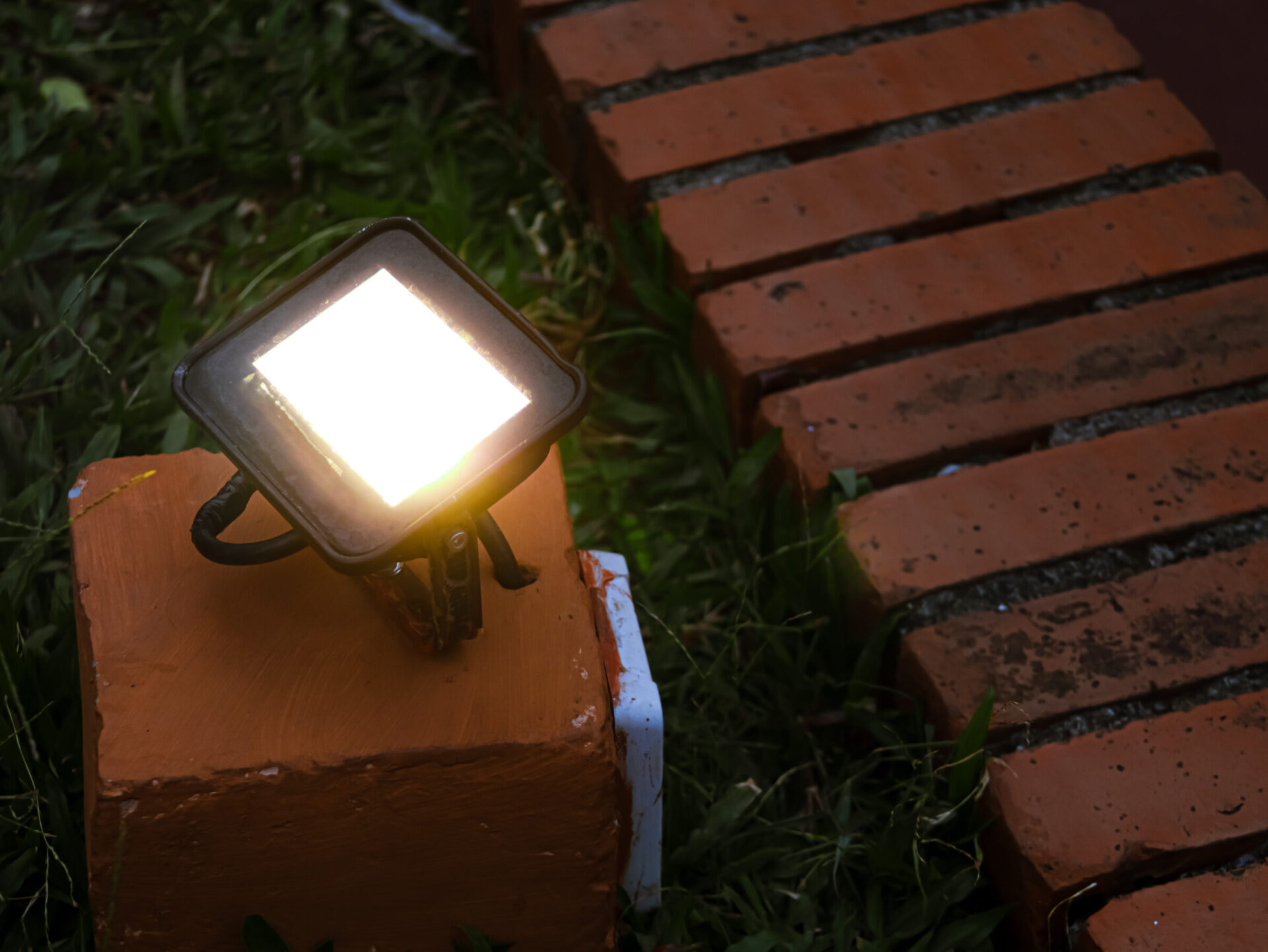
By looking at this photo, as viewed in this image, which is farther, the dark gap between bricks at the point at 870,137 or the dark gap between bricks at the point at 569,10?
the dark gap between bricks at the point at 569,10

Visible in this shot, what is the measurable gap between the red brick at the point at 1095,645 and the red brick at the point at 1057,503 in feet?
0.20

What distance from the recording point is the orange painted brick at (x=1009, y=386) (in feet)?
5.50

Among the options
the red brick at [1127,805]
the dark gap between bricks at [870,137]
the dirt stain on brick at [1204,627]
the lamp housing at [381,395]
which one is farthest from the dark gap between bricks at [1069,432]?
the lamp housing at [381,395]

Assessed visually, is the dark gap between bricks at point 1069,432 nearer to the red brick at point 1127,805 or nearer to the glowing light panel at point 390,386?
the red brick at point 1127,805

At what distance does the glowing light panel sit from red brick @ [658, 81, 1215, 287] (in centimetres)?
69

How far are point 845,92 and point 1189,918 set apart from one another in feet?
4.07

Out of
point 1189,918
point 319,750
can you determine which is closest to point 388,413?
point 319,750

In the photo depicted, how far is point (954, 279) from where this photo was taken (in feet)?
5.86

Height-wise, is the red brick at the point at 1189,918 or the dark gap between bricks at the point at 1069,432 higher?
the dark gap between bricks at the point at 1069,432

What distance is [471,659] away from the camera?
126 centimetres

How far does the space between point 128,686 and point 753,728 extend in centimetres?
80

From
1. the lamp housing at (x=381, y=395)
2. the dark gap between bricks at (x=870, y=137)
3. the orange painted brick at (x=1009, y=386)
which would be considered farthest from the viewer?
the dark gap between bricks at (x=870, y=137)

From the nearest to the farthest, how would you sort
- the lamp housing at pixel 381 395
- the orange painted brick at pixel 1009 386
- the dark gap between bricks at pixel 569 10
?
the lamp housing at pixel 381 395 < the orange painted brick at pixel 1009 386 < the dark gap between bricks at pixel 569 10

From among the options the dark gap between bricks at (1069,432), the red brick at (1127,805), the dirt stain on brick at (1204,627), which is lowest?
the red brick at (1127,805)
